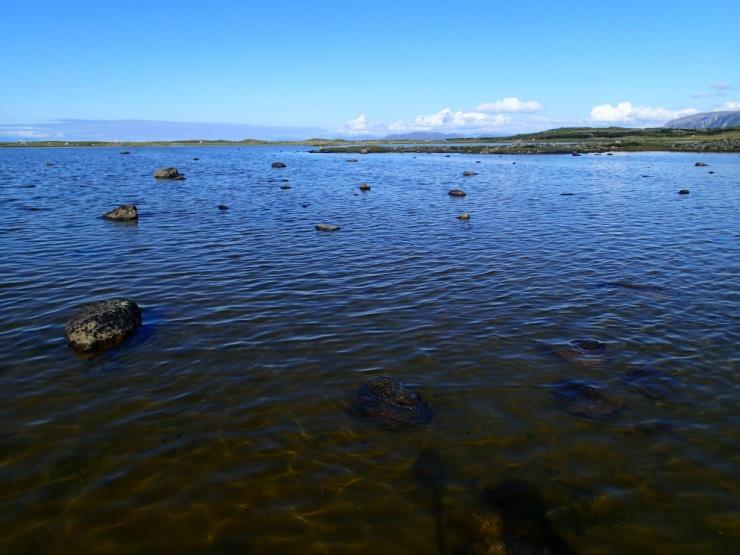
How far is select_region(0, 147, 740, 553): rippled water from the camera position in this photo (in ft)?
21.9

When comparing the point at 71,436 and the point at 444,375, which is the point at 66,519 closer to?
the point at 71,436

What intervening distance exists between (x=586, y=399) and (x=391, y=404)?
407 cm

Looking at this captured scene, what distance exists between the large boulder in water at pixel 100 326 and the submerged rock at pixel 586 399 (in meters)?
10.7

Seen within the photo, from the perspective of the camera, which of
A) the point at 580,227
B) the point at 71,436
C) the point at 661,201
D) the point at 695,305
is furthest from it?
the point at 661,201

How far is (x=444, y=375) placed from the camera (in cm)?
1055

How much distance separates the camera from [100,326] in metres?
11.7

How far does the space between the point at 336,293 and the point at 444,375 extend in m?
6.28

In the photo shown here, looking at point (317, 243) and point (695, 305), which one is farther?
point (317, 243)

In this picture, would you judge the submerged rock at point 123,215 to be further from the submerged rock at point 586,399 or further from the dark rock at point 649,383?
the dark rock at point 649,383

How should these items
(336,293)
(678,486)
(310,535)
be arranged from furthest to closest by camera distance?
1. (336,293)
2. (678,486)
3. (310,535)

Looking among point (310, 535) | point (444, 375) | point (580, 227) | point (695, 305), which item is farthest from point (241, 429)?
point (580, 227)

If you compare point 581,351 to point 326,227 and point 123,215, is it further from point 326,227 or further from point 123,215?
point 123,215

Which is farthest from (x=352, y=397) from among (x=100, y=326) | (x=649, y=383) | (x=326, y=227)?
(x=326, y=227)

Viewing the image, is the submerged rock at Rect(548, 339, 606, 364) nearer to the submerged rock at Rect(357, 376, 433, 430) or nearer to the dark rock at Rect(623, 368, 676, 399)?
the dark rock at Rect(623, 368, 676, 399)
